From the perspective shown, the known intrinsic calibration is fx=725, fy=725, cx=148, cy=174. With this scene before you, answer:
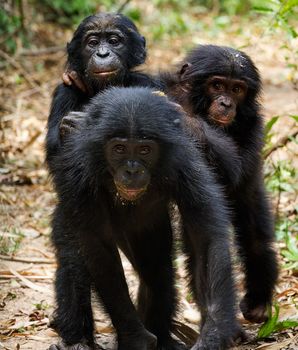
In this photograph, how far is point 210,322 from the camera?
4.91 metres

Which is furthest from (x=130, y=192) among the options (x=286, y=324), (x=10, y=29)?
(x=10, y=29)

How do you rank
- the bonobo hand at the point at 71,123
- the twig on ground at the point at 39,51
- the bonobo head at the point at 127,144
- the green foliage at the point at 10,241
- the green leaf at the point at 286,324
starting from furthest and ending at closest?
the twig on ground at the point at 39,51
the green foliage at the point at 10,241
the green leaf at the point at 286,324
the bonobo hand at the point at 71,123
the bonobo head at the point at 127,144

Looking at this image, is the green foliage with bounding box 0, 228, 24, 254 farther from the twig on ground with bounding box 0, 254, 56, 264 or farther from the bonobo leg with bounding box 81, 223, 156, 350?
the bonobo leg with bounding box 81, 223, 156, 350

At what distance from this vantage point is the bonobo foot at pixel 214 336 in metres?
4.83

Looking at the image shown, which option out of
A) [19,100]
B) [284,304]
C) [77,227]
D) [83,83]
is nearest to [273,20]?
[83,83]

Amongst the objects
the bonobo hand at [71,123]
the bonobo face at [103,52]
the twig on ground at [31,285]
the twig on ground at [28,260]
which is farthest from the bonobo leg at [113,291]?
the twig on ground at [28,260]

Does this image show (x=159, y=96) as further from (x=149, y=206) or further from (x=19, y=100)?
(x=19, y=100)

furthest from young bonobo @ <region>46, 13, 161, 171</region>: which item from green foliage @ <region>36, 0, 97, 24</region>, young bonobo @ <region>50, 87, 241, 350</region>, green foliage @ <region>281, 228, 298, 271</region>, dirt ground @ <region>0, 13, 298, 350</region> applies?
green foliage @ <region>36, 0, 97, 24</region>

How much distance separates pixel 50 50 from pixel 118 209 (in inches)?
345

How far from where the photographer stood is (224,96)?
6.59 meters

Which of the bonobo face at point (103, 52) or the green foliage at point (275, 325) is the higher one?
the bonobo face at point (103, 52)

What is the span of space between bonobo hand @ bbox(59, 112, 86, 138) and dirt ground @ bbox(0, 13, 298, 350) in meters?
1.43

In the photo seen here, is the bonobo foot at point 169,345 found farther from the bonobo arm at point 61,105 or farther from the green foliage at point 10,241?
the green foliage at point 10,241

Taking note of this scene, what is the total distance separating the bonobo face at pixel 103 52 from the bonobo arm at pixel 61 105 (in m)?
0.24
